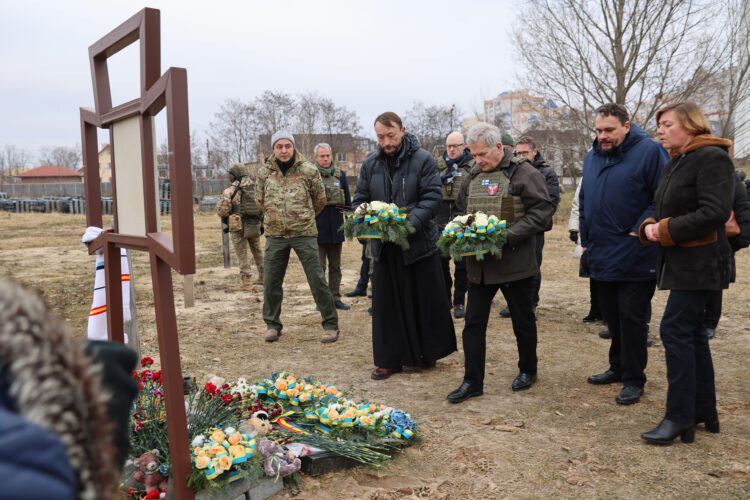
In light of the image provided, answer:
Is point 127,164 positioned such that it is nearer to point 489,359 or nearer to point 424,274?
point 424,274

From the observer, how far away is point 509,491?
3271 mm

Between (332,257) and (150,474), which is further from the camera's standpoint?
(332,257)

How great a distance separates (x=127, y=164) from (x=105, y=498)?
99.6 inches

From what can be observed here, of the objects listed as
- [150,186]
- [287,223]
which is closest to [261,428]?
[150,186]

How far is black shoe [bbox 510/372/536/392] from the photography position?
16.1 ft

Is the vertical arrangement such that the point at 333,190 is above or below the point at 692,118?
below

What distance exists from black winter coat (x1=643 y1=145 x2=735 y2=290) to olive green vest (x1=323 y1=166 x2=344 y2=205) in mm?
5260

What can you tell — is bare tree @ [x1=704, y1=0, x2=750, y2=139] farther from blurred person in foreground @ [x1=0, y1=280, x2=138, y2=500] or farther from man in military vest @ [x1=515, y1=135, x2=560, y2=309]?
blurred person in foreground @ [x1=0, y1=280, x2=138, y2=500]

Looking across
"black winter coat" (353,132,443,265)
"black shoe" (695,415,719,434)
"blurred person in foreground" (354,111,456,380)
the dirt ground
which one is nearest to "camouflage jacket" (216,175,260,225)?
the dirt ground

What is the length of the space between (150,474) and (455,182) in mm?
5794

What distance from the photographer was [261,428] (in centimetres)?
365

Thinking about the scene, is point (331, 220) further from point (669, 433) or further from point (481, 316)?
point (669, 433)

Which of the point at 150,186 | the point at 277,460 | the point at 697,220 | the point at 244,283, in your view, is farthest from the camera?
the point at 244,283

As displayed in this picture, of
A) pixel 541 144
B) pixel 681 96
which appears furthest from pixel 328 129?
pixel 681 96
